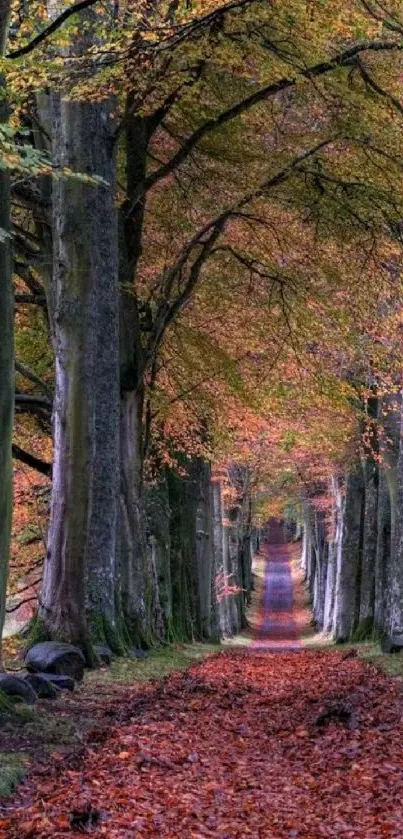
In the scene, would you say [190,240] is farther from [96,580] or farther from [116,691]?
[116,691]

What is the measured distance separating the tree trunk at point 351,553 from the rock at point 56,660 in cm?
1787

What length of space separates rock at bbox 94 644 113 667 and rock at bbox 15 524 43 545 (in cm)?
1082

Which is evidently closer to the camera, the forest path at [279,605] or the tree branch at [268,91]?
the tree branch at [268,91]

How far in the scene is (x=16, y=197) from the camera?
51.9ft

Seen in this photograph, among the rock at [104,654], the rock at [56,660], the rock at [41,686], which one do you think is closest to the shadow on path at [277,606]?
the rock at [104,654]

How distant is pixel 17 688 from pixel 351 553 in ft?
67.7

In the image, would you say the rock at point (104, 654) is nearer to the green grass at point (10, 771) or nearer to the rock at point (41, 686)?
the rock at point (41, 686)

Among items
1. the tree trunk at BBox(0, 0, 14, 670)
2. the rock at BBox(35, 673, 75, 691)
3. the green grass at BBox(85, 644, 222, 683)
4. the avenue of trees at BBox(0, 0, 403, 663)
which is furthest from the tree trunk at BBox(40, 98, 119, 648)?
the tree trunk at BBox(0, 0, 14, 670)

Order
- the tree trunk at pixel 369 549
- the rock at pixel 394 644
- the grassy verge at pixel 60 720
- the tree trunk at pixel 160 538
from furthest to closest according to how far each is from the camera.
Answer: the tree trunk at pixel 369 549 → the tree trunk at pixel 160 538 → the rock at pixel 394 644 → the grassy verge at pixel 60 720

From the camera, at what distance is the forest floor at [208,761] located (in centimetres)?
607

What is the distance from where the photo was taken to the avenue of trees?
11.5 meters

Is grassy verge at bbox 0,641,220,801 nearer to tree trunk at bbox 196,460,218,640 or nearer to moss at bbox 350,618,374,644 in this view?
tree trunk at bbox 196,460,218,640

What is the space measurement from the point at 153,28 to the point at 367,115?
13.4 ft

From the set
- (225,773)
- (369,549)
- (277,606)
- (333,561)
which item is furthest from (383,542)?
(277,606)
